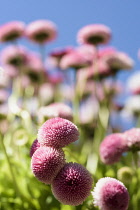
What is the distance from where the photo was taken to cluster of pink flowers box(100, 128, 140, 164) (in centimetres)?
51

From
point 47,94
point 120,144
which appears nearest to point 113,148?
point 120,144

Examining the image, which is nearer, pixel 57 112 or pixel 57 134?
pixel 57 134

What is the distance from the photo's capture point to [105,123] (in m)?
0.93

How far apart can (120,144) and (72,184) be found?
154 mm

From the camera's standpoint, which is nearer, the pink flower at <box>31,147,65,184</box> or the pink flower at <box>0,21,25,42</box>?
the pink flower at <box>31,147,65,184</box>

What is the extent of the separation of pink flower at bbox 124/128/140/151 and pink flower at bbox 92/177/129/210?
0.13 meters

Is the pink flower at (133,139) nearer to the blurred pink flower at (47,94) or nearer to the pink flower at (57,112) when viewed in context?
the pink flower at (57,112)

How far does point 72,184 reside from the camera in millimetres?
378

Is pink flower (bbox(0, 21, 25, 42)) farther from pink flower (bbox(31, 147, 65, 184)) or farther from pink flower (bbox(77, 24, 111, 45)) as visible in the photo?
pink flower (bbox(31, 147, 65, 184))

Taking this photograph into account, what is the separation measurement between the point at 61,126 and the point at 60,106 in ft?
0.66

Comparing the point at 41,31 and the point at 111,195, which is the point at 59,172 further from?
the point at 41,31

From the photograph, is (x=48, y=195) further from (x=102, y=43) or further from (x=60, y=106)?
(x=102, y=43)

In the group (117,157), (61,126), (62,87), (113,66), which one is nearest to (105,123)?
(113,66)

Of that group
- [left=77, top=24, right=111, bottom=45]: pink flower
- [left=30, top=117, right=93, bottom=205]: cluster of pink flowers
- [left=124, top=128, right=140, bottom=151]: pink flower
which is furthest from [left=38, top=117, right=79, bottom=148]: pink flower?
[left=77, top=24, right=111, bottom=45]: pink flower
